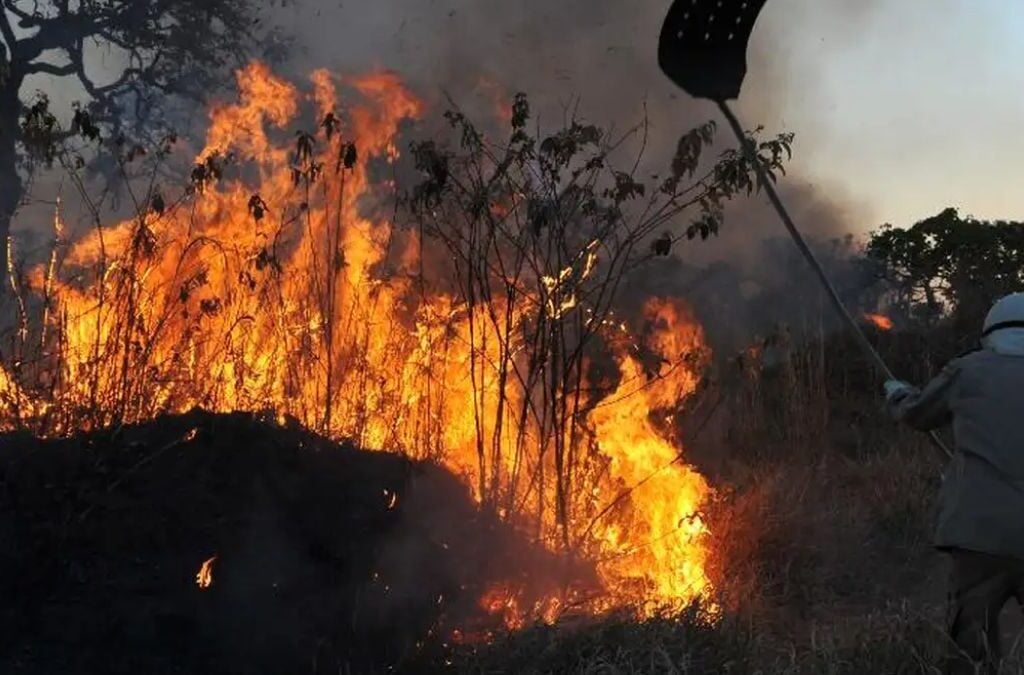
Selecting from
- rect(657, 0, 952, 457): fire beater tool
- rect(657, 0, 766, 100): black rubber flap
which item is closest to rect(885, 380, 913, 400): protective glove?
rect(657, 0, 952, 457): fire beater tool

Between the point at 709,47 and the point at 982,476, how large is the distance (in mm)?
1761

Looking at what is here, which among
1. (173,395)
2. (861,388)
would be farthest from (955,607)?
(861,388)

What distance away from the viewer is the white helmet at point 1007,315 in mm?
3607

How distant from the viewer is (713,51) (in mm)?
3266

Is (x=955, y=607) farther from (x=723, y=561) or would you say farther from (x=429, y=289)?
(x=429, y=289)

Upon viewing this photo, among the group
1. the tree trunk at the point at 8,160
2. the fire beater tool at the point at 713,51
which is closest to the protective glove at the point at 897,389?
the fire beater tool at the point at 713,51

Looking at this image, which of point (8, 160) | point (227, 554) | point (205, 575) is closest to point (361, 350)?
point (227, 554)

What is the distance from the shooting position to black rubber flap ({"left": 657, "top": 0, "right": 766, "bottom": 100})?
10.6 feet

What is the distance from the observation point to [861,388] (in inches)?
447

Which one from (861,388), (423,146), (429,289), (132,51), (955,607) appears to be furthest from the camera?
Result: (132,51)

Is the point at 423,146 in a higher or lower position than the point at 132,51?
lower

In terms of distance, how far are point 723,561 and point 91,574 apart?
123 inches

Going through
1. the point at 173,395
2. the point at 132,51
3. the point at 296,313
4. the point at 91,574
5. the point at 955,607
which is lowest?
the point at 955,607

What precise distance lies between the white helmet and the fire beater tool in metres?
0.79
